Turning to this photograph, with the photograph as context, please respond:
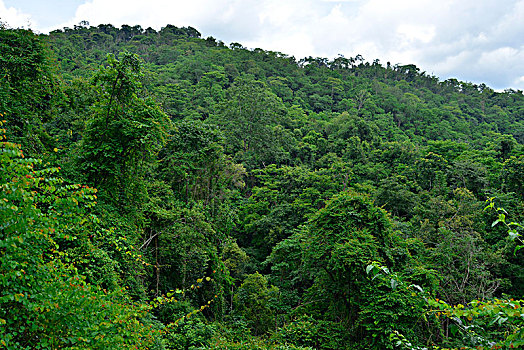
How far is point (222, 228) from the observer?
11.3 metres

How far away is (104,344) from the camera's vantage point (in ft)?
10.00

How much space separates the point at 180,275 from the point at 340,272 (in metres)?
4.44

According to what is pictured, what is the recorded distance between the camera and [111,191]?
21.8 feet

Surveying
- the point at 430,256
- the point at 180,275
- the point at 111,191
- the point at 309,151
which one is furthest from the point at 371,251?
the point at 309,151

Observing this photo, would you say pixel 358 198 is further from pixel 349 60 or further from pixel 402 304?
pixel 349 60

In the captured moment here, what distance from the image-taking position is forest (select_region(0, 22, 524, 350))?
2703 millimetres

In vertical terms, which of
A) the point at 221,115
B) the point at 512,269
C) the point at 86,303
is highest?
the point at 221,115

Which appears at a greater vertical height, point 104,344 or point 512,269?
point 104,344

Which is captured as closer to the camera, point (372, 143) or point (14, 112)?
point (14, 112)

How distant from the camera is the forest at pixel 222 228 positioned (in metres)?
2.70

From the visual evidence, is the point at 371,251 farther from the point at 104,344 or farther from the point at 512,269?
the point at 512,269

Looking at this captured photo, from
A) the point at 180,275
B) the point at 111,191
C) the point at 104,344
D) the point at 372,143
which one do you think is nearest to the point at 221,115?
the point at 372,143

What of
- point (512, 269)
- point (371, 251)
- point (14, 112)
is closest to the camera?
point (14, 112)

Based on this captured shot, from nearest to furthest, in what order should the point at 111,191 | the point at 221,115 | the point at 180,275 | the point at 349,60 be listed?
the point at 111,191, the point at 180,275, the point at 221,115, the point at 349,60
